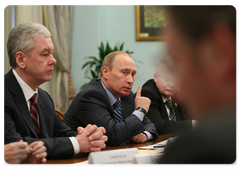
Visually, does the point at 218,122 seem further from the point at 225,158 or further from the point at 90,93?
the point at 90,93

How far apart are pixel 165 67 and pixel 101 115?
135cm

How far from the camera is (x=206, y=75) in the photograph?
633mm

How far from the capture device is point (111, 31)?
19.0 feet

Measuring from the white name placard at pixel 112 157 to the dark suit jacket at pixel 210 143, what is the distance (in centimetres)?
48

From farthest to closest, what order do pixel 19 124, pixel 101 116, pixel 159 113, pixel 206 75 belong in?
pixel 159 113, pixel 101 116, pixel 19 124, pixel 206 75

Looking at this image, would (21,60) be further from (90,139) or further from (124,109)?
(124,109)

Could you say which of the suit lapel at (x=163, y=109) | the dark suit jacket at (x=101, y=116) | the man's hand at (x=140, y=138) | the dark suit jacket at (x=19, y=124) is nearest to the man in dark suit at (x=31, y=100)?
the dark suit jacket at (x=19, y=124)

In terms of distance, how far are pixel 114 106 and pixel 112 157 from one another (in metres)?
1.14

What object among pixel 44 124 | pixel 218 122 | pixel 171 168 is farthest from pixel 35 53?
pixel 218 122

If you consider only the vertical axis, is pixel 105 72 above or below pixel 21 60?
below

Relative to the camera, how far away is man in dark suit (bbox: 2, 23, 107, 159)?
1.40 metres

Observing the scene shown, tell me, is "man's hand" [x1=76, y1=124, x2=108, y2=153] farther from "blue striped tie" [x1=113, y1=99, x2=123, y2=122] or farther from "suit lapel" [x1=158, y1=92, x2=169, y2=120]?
"suit lapel" [x1=158, y1=92, x2=169, y2=120]

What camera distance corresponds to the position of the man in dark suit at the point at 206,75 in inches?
24.0

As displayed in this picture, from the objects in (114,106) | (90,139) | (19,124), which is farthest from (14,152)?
(114,106)
